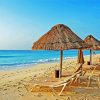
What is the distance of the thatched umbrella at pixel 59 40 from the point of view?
7.58 metres

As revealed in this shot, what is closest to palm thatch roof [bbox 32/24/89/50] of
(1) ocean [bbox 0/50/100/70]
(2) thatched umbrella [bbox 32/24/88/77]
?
(2) thatched umbrella [bbox 32/24/88/77]

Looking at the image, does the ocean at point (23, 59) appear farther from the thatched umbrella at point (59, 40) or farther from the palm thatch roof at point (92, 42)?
the thatched umbrella at point (59, 40)

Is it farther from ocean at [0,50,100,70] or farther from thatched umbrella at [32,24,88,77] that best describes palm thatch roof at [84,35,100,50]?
ocean at [0,50,100,70]

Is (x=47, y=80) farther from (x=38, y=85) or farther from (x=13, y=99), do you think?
(x=13, y=99)

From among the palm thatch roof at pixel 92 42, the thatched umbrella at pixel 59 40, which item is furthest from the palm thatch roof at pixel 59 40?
the palm thatch roof at pixel 92 42

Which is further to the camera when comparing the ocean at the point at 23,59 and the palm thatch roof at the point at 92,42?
the ocean at the point at 23,59

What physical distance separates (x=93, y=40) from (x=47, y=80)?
24.9ft

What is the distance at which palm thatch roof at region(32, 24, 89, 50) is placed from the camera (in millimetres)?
7586

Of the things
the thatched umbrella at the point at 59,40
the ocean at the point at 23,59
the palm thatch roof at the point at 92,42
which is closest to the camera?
the thatched umbrella at the point at 59,40

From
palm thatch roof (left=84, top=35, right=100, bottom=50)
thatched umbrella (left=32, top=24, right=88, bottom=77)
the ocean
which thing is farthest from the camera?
the ocean

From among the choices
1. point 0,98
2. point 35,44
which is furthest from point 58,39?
point 0,98

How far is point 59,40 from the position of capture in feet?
25.2

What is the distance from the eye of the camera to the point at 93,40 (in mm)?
14219

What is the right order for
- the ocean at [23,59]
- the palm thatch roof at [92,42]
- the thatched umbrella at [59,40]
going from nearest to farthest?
1. the thatched umbrella at [59,40]
2. the palm thatch roof at [92,42]
3. the ocean at [23,59]
